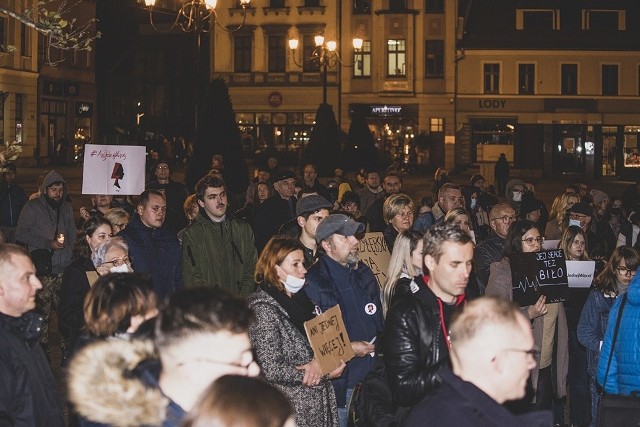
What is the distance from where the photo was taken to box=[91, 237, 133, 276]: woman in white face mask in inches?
262

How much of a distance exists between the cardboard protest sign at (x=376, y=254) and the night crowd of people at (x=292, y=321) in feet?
1.45

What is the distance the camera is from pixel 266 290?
6270 millimetres

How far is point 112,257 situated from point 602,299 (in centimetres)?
398

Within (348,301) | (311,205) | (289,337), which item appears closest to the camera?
(289,337)

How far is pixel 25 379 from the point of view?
15.2ft

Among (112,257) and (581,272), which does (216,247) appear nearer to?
(112,257)

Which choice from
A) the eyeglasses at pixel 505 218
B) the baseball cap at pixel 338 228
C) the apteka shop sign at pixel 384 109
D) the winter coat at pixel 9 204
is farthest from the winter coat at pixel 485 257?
the apteka shop sign at pixel 384 109

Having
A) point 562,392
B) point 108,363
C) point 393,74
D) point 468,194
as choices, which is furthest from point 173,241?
Result: point 393,74

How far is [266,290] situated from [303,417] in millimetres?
848

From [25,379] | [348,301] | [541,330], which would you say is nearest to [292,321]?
[348,301]

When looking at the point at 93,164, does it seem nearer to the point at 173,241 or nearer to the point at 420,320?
the point at 173,241

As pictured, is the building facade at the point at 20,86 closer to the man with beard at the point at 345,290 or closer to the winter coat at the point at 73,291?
the winter coat at the point at 73,291

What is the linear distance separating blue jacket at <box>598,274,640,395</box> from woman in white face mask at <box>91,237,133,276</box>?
3265mm

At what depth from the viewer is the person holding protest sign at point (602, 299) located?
7.86 m
